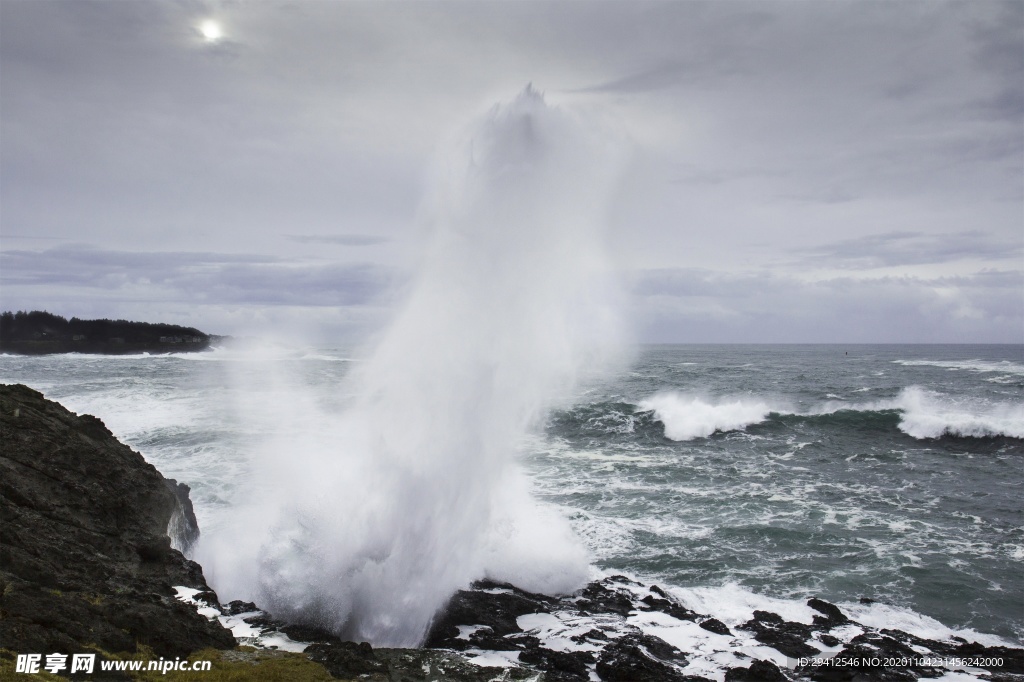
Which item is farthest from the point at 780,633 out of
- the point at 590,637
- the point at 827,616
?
the point at 590,637

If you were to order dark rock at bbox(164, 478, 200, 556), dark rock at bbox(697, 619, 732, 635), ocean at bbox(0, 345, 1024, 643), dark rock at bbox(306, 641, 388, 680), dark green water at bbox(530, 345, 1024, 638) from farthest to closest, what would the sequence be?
dark green water at bbox(530, 345, 1024, 638) < ocean at bbox(0, 345, 1024, 643) < dark rock at bbox(164, 478, 200, 556) < dark rock at bbox(697, 619, 732, 635) < dark rock at bbox(306, 641, 388, 680)

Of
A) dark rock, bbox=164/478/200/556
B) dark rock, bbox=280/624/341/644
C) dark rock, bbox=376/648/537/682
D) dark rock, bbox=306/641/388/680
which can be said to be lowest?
dark rock, bbox=376/648/537/682

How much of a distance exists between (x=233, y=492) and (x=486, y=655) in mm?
9796

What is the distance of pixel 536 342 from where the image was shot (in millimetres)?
13969

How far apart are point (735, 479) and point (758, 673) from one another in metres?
11.8

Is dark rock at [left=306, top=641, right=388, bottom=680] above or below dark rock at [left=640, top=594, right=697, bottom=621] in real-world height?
above

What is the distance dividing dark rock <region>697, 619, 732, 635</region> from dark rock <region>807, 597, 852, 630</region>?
5.10 ft

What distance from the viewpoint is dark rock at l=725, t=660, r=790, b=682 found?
8141 mm

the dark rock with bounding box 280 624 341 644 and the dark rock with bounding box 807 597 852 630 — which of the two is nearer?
the dark rock with bounding box 280 624 341 644

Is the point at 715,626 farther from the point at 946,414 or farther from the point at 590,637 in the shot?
the point at 946,414

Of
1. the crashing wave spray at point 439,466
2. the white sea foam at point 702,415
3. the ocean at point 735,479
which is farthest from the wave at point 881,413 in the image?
the crashing wave spray at point 439,466

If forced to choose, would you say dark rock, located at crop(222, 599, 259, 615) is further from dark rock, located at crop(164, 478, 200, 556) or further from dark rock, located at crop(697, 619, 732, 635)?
dark rock, located at crop(697, 619, 732, 635)

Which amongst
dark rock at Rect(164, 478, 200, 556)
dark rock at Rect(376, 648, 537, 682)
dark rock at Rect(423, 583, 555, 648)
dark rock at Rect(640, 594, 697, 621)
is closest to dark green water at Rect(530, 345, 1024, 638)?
dark rock at Rect(640, 594, 697, 621)

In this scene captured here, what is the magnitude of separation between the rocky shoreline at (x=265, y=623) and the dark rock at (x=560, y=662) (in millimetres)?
24
